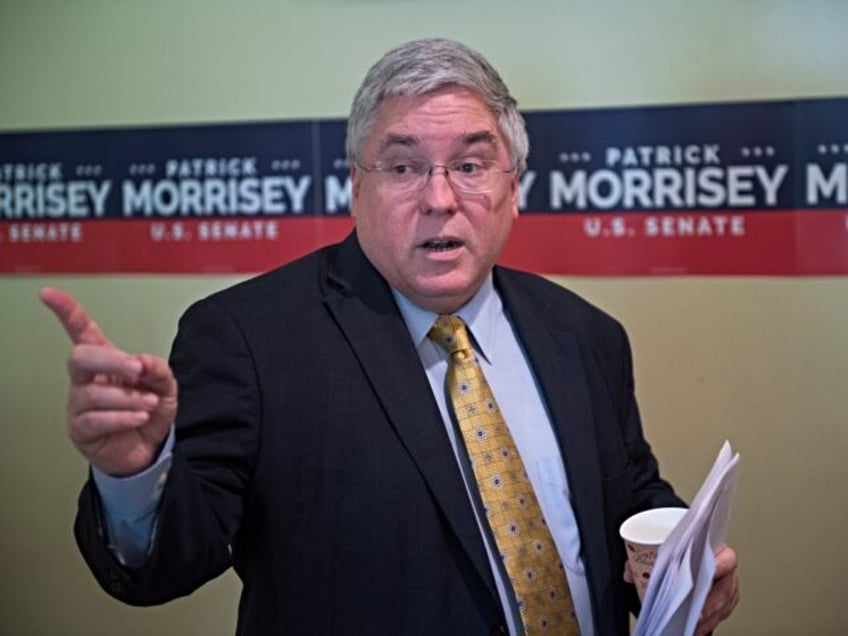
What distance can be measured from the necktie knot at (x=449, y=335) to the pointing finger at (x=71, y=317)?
55 cm

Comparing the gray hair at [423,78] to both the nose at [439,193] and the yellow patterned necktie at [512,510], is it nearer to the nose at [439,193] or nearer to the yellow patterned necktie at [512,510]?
the nose at [439,193]

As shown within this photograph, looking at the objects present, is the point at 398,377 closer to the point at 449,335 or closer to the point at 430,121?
the point at 449,335

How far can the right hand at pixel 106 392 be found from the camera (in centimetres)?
97

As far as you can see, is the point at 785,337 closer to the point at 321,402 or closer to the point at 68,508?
the point at 321,402

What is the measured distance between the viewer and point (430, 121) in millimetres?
1380

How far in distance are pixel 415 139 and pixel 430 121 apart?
0.10 feet

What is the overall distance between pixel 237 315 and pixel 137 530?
0.34 meters

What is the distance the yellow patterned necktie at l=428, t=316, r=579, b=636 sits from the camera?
Result: 1.33 meters

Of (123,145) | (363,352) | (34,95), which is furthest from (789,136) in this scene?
(34,95)

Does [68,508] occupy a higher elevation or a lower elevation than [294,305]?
lower

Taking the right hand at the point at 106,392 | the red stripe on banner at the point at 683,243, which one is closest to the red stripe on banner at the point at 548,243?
the red stripe on banner at the point at 683,243

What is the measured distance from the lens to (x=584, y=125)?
236cm

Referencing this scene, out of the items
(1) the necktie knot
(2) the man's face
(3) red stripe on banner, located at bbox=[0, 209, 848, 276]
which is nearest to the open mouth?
(2) the man's face

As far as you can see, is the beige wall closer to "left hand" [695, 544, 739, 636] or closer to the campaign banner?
the campaign banner
